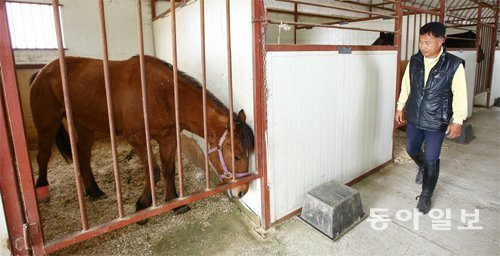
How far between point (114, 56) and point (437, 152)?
448 cm

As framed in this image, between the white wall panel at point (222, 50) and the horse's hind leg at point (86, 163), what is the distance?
1028mm

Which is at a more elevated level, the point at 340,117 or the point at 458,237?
the point at 340,117

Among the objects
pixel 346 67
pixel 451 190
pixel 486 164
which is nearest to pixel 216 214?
pixel 346 67

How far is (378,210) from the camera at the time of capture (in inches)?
84.4

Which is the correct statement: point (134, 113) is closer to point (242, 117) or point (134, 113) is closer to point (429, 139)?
point (242, 117)

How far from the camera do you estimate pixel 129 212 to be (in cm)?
224

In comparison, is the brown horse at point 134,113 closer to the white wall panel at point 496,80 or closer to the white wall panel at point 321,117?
the white wall panel at point 321,117

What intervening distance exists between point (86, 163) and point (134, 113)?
2.88 ft

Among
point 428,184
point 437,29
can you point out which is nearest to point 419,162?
point 428,184

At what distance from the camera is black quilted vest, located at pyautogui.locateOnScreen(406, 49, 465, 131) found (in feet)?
6.13

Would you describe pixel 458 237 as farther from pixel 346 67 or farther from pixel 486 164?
pixel 486 164

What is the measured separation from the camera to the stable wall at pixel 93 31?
393 cm

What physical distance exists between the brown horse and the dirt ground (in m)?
0.16

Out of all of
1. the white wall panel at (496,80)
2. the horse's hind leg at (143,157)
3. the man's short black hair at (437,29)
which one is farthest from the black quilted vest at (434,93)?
the white wall panel at (496,80)
